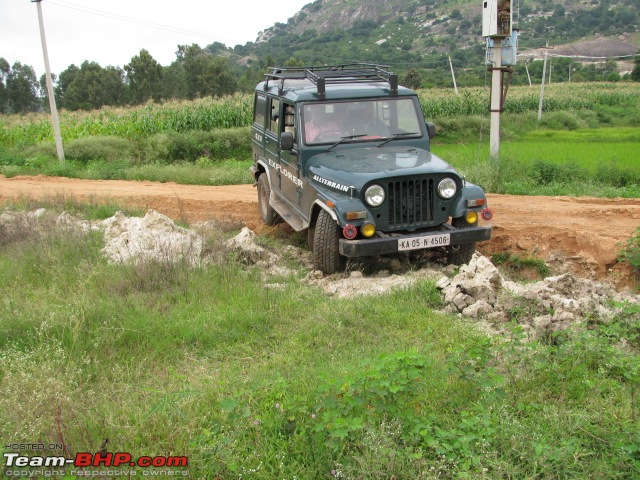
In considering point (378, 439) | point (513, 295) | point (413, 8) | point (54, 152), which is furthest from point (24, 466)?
point (413, 8)

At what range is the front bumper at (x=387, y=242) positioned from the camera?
679 cm

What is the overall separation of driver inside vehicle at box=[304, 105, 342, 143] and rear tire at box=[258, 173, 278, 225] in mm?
2183

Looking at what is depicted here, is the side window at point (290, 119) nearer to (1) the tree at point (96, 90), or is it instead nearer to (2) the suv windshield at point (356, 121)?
(2) the suv windshield at point (356, 121)

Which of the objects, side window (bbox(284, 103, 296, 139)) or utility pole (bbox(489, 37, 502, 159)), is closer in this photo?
side window (bbox(284, 103, 296, 139))

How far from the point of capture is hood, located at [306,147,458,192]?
23.0 ft

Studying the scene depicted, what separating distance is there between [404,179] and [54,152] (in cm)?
1499

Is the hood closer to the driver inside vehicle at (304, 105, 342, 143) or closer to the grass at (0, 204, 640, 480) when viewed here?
the driver inside vehicle at (304, 105, 342, 143)

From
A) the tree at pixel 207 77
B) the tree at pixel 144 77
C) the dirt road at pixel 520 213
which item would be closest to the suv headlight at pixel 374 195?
the dirt road at pixel 520 213

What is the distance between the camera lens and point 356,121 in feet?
26.8

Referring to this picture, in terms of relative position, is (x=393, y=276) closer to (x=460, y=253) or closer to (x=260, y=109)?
(x=460, y=253)

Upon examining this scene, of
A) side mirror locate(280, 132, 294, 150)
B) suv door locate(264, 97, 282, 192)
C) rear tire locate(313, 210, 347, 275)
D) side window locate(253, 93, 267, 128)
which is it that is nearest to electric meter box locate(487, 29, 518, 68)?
side window locate(253, 93, 267, 128)

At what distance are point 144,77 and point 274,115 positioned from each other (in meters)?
48.0

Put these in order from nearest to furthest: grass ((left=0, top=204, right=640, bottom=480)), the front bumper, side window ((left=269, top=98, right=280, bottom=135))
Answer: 1. grass ((left=0, top=204, right=640, bottom=480))
2. the front bumper
3. side window ((left=269, top=98, right=280, bottom=135))

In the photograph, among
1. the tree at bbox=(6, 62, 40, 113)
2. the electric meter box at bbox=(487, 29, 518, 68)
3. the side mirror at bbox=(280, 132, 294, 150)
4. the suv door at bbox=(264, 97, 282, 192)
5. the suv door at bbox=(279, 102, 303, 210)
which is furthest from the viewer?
the tree at bbox=(6, 62, 40, 113)
